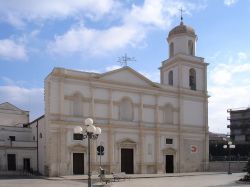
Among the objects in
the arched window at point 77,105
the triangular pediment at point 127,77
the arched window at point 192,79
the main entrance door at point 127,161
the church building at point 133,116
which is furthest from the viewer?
the arched window at point 192,79

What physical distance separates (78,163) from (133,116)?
8275mm

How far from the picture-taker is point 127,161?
4312 cm

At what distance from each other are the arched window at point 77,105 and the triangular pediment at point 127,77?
3.30 m

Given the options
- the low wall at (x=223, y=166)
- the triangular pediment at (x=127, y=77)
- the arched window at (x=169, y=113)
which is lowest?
the low wall at (x=223, y=166)

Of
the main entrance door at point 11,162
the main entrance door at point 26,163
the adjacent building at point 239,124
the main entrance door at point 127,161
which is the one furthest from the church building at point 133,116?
the adjacent building at point 239,124

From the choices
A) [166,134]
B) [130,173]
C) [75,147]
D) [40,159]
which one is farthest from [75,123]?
[166,134]

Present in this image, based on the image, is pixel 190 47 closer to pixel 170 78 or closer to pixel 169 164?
pixel 170 78

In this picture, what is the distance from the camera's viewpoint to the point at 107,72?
42375mm

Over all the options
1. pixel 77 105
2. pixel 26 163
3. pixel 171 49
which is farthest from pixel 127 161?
pixel 171 49

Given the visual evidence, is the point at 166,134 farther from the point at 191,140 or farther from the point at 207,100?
the point at 207,100

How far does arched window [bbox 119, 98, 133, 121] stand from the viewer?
43.5 m

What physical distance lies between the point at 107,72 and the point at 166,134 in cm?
1023

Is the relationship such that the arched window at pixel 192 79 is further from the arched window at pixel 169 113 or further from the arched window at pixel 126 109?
the arched window at pixel 126 109

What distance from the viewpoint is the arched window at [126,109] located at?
43.5 metres
